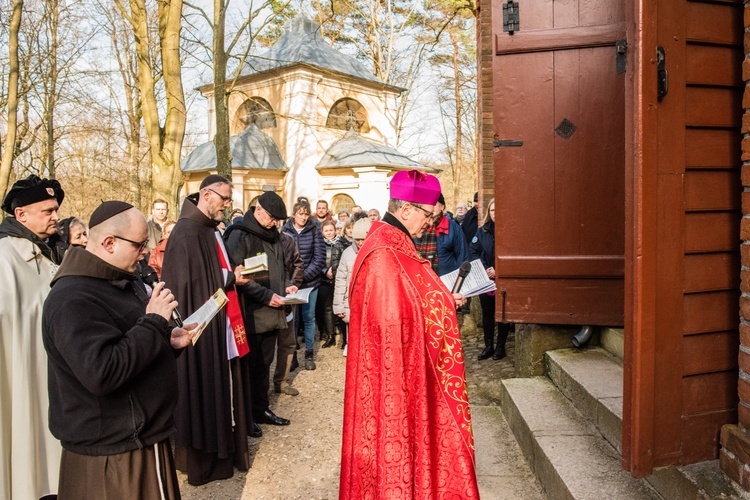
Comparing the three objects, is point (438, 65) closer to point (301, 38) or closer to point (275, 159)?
point (301, 38)

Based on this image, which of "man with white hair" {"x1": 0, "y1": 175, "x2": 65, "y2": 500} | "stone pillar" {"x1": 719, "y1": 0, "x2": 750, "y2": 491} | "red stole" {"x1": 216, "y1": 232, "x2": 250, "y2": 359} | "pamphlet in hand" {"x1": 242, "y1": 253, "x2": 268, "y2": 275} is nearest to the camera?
"stone pillar" {"x1": 719, "y1": 0, "x2": 750, "y2": 491}

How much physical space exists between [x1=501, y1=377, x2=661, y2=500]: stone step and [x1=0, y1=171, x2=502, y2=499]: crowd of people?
80 cm

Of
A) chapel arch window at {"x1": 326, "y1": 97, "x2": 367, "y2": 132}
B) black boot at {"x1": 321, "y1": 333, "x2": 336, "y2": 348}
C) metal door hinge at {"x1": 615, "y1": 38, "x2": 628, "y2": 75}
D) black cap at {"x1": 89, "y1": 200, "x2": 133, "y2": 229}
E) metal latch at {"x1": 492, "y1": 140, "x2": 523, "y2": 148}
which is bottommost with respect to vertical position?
black boot at {"x1": 321, "y1": 333, "x2": 336, "y2": 348}

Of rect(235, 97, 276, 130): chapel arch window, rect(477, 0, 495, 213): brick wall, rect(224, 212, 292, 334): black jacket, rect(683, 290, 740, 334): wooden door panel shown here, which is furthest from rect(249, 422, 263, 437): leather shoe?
rect(235, 97, 276, 130): chapel arch window

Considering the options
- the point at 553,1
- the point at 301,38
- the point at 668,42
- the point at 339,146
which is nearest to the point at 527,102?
the point at 553,1

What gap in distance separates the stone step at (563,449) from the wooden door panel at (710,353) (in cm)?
73

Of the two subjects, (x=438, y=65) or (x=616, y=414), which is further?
(x=438, y=65)

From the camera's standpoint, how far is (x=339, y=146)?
27.1 metres

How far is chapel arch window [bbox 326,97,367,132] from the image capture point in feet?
92.5

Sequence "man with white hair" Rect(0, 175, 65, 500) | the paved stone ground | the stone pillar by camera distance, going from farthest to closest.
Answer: the paved stone ground < "man with white hair" Rect(0, 175, 65, 500) < the stone pillar

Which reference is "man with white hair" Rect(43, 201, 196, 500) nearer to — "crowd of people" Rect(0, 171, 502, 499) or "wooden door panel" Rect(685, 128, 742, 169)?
"crowd of people" Rect(0, 171, 502, 499)

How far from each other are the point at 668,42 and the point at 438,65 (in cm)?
2996

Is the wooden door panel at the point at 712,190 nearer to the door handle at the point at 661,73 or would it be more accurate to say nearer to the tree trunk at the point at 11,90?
the door handle at the point at 661,73

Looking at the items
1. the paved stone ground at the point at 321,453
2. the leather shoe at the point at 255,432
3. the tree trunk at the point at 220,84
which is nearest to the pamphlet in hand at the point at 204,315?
the paved stone ground at the point at 321,453
